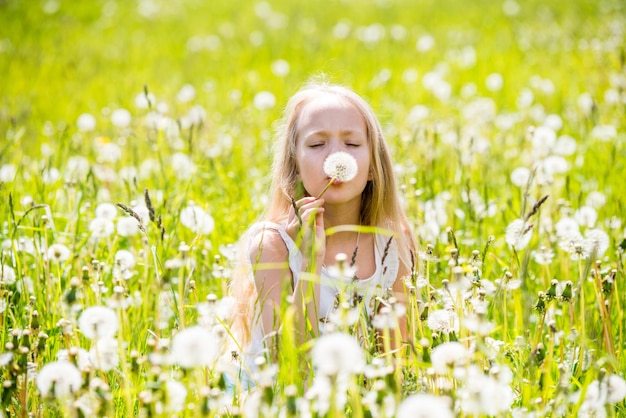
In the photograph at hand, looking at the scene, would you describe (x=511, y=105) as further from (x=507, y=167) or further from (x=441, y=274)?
(x=441, y=274)

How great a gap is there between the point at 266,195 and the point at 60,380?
1925mm

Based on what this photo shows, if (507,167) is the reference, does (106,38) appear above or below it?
Answer: above

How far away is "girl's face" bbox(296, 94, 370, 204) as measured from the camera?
7.44 feet

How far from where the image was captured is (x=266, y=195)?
3.20m

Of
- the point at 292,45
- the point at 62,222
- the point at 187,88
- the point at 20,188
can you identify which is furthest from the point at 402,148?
the point at 292,45

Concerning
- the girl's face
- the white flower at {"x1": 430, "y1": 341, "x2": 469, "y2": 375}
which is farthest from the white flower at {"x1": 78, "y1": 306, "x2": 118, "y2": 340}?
the girl's face

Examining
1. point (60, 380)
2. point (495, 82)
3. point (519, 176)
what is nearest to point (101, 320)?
point (60, 380)

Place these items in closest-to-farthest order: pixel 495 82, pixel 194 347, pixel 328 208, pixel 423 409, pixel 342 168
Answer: pixel 423 409 → pixel 194 347 → pixel 342 168 → pixel 328 208 → pixel 495 82

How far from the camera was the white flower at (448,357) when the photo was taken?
1.39 metres

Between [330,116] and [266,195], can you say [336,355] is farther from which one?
[266,195]

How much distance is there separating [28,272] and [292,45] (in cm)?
506

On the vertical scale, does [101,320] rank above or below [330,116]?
below

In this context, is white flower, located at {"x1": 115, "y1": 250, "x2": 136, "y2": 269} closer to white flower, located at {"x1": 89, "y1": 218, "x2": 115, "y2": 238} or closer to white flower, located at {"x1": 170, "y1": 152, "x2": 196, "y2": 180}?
white flower, located at {"x1": 89, "y1": 218, "x2": 115, "y2": 238}

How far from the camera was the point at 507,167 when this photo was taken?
3773mm
